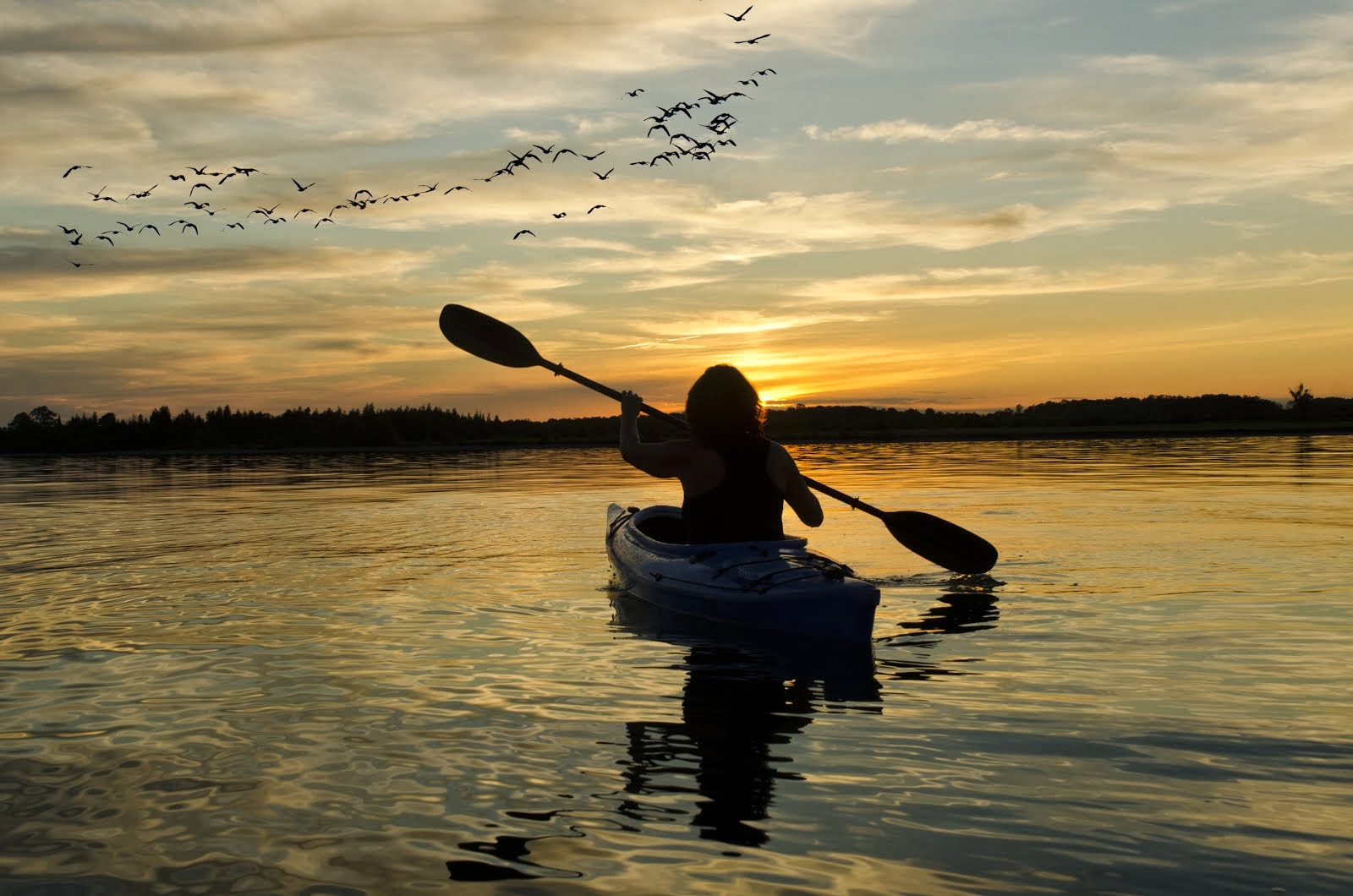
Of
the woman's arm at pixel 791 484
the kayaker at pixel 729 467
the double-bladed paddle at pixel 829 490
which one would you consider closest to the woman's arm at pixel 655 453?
the kayaker at pixel 729 467

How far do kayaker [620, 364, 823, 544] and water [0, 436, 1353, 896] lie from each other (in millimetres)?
1032

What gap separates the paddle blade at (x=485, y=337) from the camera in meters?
12.5

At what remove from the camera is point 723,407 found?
823 cm

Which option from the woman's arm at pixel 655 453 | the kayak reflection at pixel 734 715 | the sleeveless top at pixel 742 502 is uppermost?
the woman's arm at pixel 655 453

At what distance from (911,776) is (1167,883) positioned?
132 centimetres

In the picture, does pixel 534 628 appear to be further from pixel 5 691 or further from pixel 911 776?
pixel 911 776

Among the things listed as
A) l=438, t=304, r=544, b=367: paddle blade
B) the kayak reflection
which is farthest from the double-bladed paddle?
the kayak reflection

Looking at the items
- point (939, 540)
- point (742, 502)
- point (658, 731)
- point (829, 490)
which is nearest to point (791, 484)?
point (742, 502)

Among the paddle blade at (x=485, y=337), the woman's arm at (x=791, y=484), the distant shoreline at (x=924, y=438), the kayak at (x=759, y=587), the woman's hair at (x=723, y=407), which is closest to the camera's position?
the kayak at (x=759, y=587)

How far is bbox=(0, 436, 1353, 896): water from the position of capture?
3.83 metres

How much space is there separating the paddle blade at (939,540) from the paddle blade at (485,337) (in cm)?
454

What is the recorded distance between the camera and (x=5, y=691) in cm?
663

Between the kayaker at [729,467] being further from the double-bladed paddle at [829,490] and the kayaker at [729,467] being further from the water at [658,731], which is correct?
the double-bladed paddle at [829,490]

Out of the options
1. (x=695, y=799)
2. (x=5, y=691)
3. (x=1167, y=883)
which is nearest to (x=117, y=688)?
(x=5, y=691)
